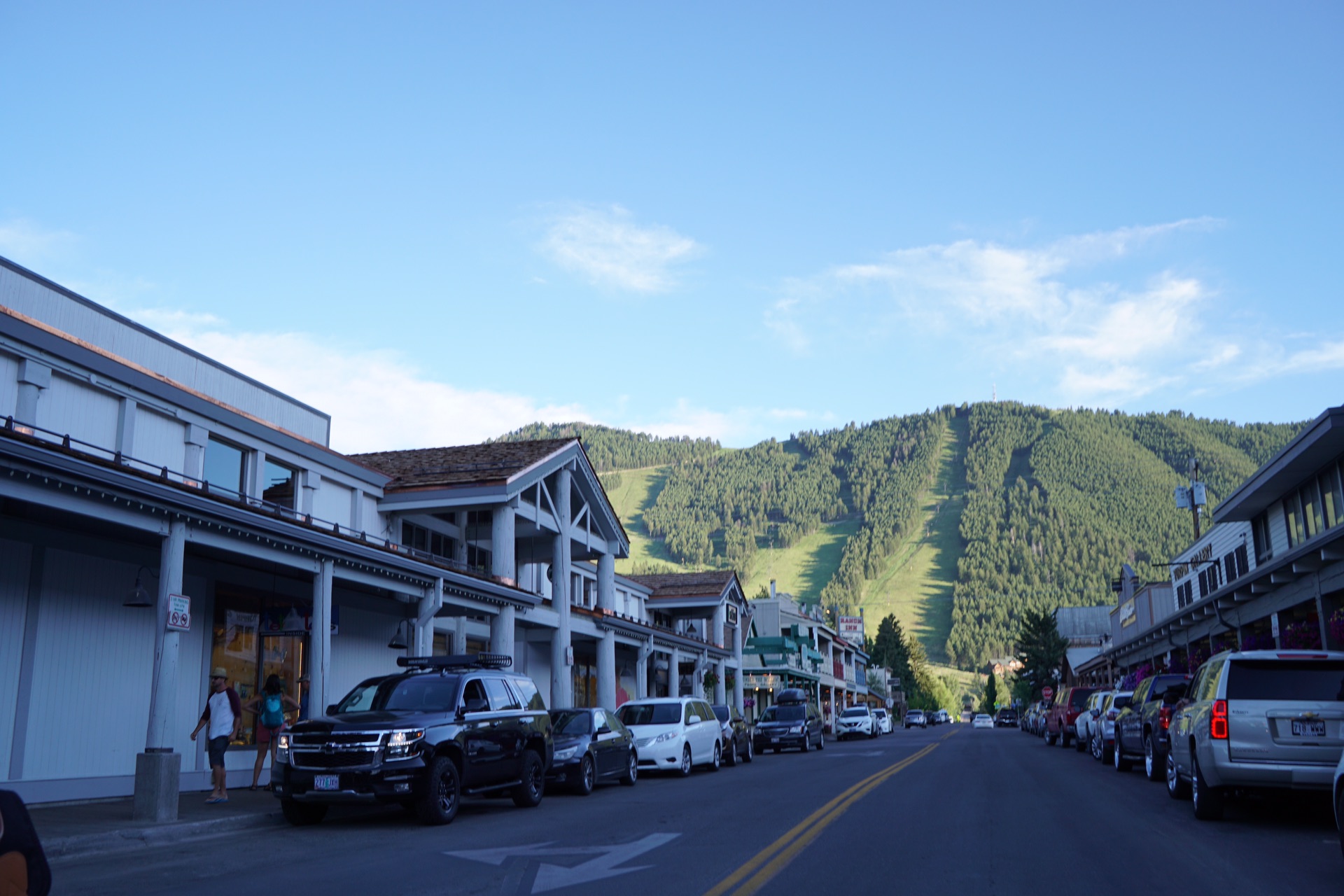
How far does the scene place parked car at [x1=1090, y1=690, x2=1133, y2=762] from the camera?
76.5 feet

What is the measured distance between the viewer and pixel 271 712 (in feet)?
52.5

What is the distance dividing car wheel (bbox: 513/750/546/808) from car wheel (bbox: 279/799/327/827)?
300 cm

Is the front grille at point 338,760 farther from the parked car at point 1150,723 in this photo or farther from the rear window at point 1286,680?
the parked car at point 1150,723

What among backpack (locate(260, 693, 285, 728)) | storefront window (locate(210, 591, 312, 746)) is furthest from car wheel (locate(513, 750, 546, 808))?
storefront window (locate(210, 591, 312, 746))

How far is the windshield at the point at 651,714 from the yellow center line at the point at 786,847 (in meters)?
6.79

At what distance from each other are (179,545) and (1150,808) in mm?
12954

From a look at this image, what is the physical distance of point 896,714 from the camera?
13425 cm

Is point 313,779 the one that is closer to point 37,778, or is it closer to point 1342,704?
point 37,778

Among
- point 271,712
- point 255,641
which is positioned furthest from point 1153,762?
point 255,641

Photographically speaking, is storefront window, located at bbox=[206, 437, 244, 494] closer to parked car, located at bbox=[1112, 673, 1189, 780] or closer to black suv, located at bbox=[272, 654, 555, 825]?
black suv, located at bbox=[272, 654, 555, 825]

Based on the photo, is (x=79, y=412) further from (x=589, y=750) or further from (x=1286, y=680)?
(x=1286, y=680)

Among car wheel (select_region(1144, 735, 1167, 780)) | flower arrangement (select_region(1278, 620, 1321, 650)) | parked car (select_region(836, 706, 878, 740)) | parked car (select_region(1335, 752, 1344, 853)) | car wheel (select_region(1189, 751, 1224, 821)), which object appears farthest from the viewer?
parked car (select_region(836, 706, 878, 740))

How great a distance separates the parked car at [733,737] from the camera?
1104 inches

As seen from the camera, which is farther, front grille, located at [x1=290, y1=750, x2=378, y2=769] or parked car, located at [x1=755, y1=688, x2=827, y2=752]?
parked car, located at [x1=755, y1=688, x2=827, y2=752]
